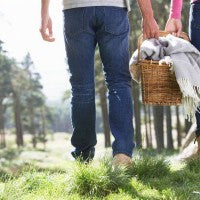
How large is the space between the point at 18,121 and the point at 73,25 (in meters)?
55.0

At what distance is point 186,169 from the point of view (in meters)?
4.40

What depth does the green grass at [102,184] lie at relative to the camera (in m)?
3.41

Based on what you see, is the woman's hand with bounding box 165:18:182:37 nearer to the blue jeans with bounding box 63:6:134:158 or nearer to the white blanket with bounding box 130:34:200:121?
the white blanket with bounding box 130:34:200:121

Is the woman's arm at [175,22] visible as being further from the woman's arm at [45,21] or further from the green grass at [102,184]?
the green grass at [102,184]

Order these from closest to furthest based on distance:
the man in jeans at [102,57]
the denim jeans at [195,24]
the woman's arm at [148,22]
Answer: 1. the man in jeans at [102,57]
2. the woman's arm at [148,22]
3. the denim jeans at [195,24]

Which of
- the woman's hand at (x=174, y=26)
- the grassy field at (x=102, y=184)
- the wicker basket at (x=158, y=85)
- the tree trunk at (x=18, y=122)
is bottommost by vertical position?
the tree trunk at (x=18, y=122)

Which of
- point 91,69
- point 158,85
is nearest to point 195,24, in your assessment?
point 158,85

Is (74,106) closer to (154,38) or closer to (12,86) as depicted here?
(154,38)

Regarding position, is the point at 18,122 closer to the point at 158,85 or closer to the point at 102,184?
the point at 158,85

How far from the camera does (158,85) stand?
422 cm

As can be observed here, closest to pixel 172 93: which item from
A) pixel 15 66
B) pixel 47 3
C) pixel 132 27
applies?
pixel 47 3

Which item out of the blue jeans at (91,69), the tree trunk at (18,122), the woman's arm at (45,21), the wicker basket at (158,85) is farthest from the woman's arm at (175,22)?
the tree trunk at (18,122)

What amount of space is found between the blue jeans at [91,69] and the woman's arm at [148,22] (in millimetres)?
172

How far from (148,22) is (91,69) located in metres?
0.70
